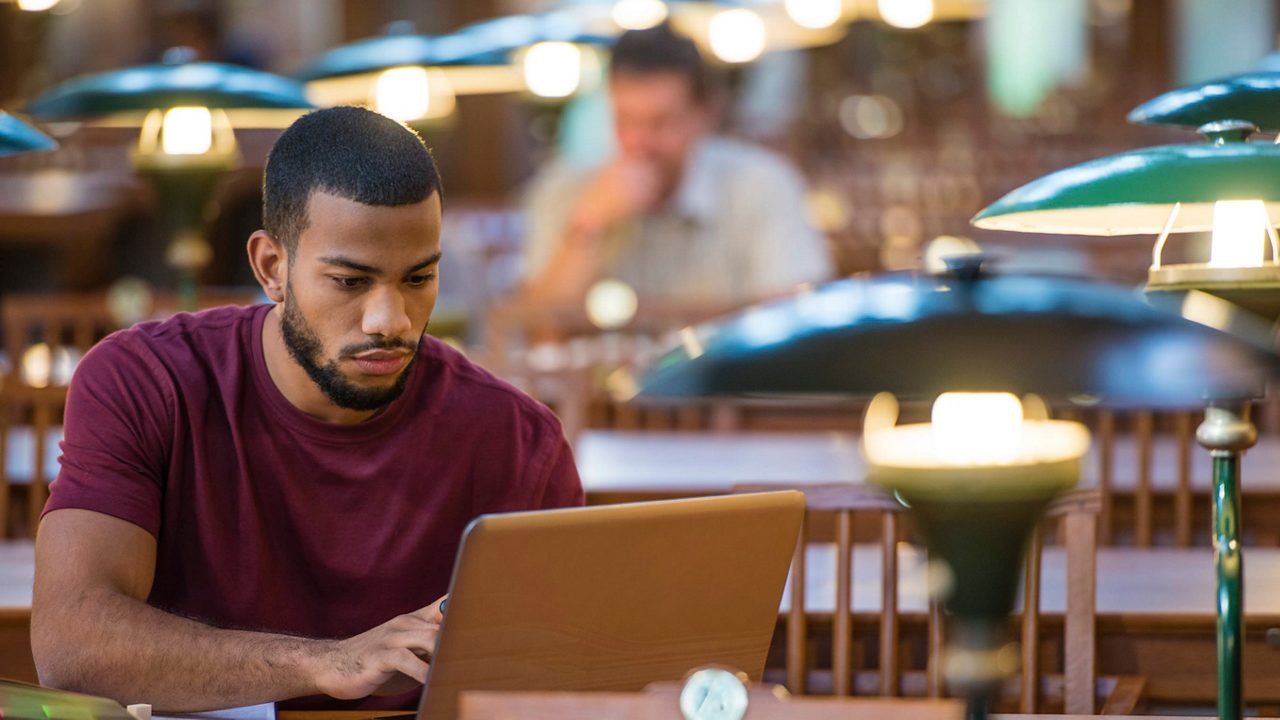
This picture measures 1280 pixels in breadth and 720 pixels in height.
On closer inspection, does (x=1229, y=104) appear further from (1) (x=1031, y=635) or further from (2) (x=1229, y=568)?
(1) (x=1031, y=635)

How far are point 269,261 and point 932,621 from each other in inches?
31.2

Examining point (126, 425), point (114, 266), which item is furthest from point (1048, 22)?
point (126, 425)

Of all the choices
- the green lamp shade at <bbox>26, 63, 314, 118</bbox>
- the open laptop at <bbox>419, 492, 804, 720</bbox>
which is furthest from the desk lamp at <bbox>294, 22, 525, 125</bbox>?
the open laptop at <bbox>419, 492, 804, 720</bbox>

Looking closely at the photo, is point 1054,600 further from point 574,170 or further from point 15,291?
point 15,291

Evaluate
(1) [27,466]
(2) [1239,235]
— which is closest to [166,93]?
(1) [27,466]

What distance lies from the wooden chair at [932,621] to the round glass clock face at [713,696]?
0.75m

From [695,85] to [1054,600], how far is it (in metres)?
2.33

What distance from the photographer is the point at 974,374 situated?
2.34ft

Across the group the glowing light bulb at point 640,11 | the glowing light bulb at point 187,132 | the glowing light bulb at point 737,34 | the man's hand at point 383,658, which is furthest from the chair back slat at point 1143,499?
the glowing light bulb at point 640,11

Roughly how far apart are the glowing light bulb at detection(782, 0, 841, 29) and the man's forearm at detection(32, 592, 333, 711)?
4155mm

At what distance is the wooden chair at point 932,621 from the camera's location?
168cm

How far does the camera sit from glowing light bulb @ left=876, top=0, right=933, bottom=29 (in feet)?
17.5

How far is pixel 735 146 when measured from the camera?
4391 mm

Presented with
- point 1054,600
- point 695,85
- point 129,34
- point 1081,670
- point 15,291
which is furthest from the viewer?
point 129,34
